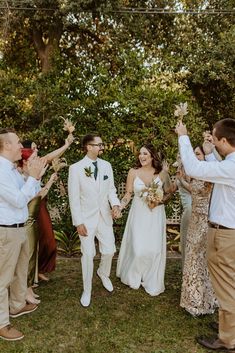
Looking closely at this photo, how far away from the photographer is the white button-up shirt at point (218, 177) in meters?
4.23

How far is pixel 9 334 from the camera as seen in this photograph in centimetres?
473

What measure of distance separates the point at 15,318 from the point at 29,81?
542 cm

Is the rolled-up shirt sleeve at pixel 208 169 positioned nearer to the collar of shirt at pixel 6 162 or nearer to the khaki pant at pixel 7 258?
the collar of shirt at pixel 6 162

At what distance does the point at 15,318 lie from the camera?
211 inches

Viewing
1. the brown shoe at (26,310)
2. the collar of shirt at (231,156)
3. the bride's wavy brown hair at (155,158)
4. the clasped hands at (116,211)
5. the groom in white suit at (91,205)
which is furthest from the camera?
the bride's wavy brown hair at (155,158)

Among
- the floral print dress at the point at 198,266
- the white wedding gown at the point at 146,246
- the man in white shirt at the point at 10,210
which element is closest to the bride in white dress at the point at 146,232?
the white wedding gown at the point at 146,246

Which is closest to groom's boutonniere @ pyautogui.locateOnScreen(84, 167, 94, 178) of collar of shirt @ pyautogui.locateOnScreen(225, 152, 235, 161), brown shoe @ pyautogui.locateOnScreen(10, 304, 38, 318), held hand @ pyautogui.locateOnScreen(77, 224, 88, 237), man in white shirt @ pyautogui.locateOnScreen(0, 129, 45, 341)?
held hand @ pyautogui.locateOnScreen(77, 224, 88, 237)

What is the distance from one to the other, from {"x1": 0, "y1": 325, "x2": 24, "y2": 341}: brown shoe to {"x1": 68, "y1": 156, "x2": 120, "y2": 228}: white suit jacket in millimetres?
1559

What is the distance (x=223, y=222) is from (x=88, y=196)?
6.81 ft

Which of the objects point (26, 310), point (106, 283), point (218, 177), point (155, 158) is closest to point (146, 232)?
point (106, 283)

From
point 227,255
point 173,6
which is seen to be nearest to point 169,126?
point 227,255

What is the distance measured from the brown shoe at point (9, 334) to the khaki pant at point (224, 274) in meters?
2.23

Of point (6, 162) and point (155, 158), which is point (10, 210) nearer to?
point (6, 162)

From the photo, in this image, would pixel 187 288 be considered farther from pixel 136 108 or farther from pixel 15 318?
pixel 136 108
